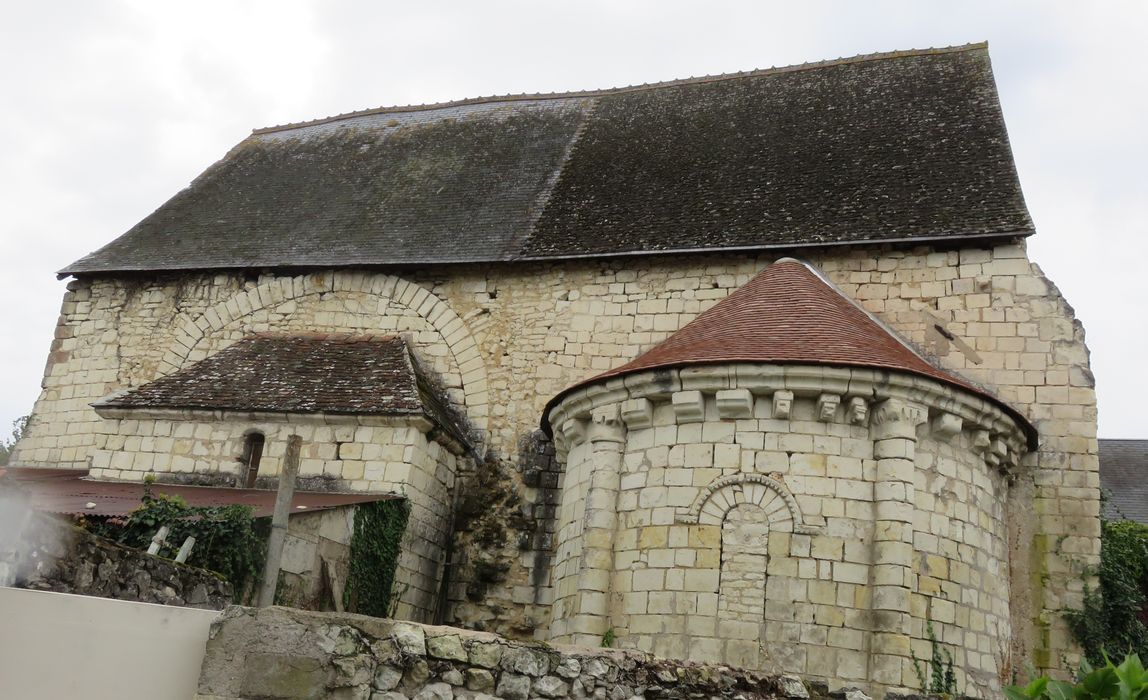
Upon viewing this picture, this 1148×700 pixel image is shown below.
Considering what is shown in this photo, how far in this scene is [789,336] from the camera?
31.4 ft

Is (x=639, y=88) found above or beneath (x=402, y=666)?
above

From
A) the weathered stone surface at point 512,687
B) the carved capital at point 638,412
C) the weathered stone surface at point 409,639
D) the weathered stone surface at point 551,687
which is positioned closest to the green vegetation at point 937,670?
the carved capital at point 638,412

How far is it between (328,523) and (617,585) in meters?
3.32

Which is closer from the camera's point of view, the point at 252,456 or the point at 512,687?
the point at 512,687

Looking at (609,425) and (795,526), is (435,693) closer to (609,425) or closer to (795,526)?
(795,526)

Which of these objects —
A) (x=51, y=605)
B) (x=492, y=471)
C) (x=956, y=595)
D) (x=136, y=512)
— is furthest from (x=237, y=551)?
(x=956, y=595)

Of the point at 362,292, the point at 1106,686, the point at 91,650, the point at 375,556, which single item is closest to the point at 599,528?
the point at 375,556

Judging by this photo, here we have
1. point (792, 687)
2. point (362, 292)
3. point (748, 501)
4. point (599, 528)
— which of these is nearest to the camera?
point (792, 687)

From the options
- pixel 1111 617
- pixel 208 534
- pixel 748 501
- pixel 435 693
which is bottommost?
pixel 435 693

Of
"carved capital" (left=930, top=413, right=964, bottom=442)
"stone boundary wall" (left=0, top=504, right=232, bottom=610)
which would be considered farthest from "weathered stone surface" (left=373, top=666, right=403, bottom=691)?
"carved capital" (left=930, top=413, right=964, bottom=442)

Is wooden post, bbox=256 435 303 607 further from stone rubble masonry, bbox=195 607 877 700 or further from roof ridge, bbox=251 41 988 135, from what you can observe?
roof ridge, bbox=251 41 988 135

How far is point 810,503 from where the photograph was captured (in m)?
8.77

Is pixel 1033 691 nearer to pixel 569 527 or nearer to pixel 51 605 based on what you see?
pixel 51 605

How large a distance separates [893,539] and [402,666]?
5219 mm
